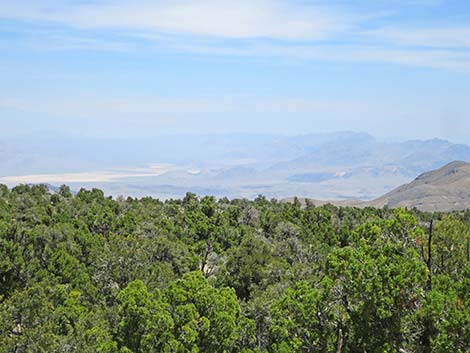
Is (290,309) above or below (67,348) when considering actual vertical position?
above

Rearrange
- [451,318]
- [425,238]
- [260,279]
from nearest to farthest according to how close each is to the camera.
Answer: [451,318]
[425,238]
[260,279]

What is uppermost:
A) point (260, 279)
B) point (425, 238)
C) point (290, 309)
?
point (425, 238)

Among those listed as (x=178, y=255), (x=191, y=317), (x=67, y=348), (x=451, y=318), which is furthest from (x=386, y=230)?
(x=178, y=255)

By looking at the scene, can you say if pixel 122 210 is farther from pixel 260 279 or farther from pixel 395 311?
pixel 395 311

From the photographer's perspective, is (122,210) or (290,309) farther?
(122,210)

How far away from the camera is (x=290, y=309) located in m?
23.5

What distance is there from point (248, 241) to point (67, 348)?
27779mm

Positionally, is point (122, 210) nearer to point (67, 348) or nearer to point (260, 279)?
point (260, 279)

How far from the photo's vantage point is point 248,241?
5244 centimetres

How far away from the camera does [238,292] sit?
161 ft

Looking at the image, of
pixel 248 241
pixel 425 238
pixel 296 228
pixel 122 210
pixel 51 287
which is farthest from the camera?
pixel 122 210

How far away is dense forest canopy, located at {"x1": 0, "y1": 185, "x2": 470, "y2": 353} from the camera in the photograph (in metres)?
21.1

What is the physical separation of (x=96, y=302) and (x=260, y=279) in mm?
14549

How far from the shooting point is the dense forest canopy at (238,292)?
832 inches
